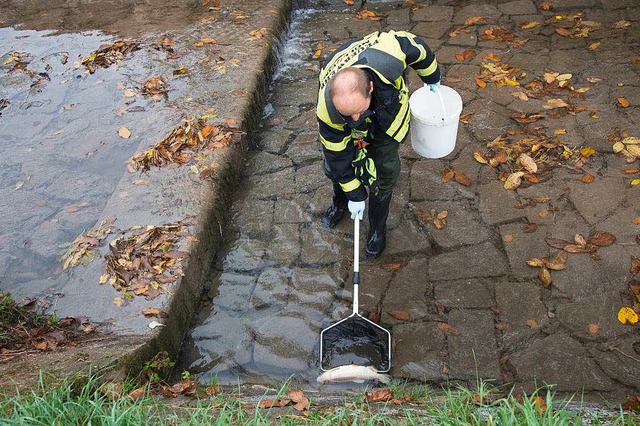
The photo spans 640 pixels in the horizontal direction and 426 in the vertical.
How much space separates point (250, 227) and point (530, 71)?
3.61 meters

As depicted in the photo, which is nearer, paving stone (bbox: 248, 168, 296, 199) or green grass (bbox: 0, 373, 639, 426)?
green grass (bbox: 0, 373, 639, 426)

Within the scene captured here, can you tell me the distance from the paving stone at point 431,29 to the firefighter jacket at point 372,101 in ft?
11.1

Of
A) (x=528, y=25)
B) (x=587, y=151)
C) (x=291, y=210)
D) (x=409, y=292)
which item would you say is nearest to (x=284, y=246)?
(x=291, y=210)

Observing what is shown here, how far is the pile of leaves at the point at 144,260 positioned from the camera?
157 inches

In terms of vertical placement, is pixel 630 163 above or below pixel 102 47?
below

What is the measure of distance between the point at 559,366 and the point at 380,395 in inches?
48.4

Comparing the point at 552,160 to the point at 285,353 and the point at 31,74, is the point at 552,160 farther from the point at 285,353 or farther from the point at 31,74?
the point at 31,74

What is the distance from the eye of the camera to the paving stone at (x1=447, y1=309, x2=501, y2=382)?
3.67 meters

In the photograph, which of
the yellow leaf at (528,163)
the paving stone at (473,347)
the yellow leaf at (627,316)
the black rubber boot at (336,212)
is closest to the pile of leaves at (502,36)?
the yellow leaf at (528,163)

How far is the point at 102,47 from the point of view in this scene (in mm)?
6883

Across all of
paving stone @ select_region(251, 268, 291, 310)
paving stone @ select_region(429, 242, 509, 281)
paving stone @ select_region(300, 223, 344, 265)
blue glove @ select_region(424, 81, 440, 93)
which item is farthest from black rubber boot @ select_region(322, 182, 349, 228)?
blue glove @ select_region(424, 81, 440, 93)

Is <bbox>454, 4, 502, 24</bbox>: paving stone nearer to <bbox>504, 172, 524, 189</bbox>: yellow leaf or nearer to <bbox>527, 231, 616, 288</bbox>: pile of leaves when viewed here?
<bbox>504, 172, 524, 189</bbox>: yellow leaf

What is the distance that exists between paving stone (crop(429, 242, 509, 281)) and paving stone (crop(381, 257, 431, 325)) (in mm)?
90

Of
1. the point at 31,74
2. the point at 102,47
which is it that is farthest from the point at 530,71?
the point at 31,74
